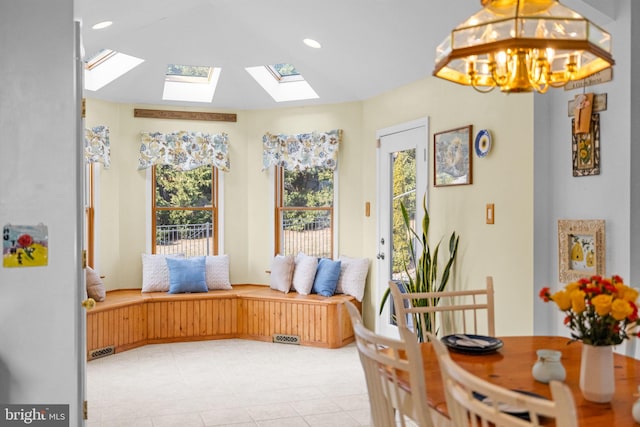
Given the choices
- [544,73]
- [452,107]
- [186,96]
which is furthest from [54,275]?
[186,96]

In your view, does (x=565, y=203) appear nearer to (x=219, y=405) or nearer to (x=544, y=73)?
(x=544, y=73)

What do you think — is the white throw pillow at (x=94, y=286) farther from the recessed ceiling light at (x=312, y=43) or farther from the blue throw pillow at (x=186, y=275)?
the recessed ceiling light at (x=312, y=43)

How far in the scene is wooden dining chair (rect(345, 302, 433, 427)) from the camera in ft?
5.52

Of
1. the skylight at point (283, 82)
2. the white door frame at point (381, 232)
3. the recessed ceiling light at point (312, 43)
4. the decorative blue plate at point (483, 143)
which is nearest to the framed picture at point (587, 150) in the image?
the decorative blue plate at point (483, 143)

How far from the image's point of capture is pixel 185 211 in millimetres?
6531

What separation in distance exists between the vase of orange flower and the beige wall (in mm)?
2012

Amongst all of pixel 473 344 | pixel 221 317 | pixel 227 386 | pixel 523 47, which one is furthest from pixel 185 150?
pixel 523 47

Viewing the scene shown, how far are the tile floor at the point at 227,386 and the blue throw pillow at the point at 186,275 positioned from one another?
58cm

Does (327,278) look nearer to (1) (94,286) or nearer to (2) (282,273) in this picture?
(2) (282,273)

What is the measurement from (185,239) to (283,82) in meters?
2.09

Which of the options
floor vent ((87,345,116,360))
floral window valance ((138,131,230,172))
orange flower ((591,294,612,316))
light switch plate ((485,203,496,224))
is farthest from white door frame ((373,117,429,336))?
orange flower ((591,294,612,316))

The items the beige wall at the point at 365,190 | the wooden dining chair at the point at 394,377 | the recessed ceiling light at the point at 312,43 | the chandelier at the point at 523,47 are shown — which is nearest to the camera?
the wooden dining chair at the point at 394,377

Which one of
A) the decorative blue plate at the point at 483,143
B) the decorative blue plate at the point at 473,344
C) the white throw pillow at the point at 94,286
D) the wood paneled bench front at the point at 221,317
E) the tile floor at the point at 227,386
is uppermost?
the decorative blue plate at the point at 483,143

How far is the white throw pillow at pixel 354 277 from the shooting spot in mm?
5902
